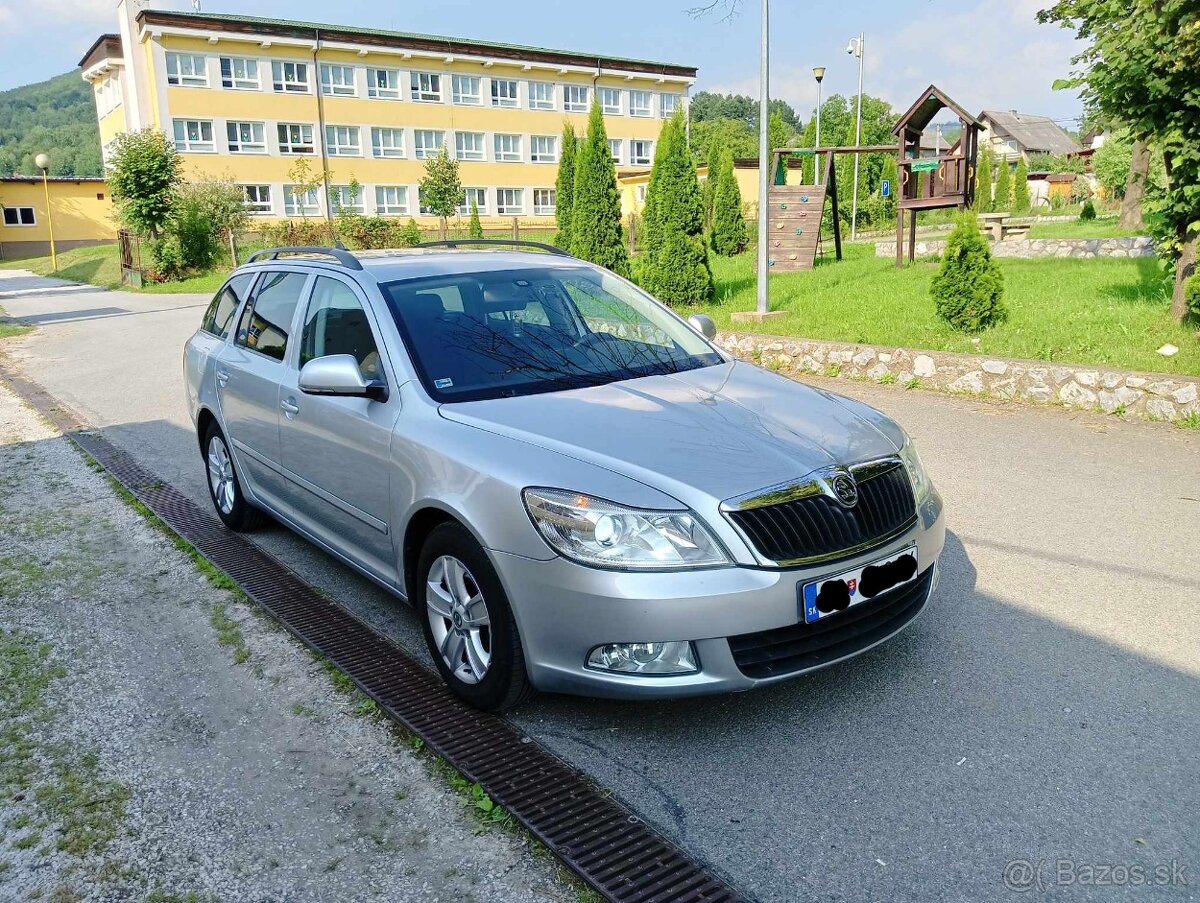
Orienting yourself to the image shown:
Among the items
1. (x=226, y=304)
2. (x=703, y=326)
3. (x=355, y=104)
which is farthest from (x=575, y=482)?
(x=355, y=104)

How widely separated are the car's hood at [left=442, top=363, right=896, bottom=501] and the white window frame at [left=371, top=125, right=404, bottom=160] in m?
52.7

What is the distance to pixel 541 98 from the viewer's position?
2296 inches

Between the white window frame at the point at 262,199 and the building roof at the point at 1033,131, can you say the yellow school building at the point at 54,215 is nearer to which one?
the white window frame at the point at 262,199

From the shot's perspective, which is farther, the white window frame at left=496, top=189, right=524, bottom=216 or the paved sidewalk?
the white window frame at left=496, top=189, right=524, bottom=216

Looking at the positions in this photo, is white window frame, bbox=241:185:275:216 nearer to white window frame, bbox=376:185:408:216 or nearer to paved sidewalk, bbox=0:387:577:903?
white window frame, bbox=376:185:408:216

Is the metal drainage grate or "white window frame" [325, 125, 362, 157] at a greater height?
"white window frame" [325, 125, 362, 157]

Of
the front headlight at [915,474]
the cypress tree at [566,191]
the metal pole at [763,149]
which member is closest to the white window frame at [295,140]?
the cypress tree at [566,191]

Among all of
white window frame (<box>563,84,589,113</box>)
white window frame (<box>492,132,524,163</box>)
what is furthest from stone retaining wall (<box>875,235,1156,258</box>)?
white window frame (<box>563,84,589,113</box>)

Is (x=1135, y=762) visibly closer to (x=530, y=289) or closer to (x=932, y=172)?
(x=530, y=289)

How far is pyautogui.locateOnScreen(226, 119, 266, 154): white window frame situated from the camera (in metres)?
48.0

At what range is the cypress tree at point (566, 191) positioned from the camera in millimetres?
18656

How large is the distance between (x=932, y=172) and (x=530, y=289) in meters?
18.0

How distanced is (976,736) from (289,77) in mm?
53266

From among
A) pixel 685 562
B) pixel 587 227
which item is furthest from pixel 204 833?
pixel 587 227
